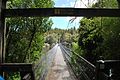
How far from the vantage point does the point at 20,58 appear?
15180mm

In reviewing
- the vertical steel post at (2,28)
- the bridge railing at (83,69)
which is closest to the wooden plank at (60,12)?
the vertical steel post at (2,28)

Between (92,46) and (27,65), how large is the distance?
17.5 ft

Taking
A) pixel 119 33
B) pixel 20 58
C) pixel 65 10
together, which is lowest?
pixel 20 58

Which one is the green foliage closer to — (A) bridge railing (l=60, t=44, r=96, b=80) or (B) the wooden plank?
(A) bridge railing (l=60, t=44, r=96, b=80)

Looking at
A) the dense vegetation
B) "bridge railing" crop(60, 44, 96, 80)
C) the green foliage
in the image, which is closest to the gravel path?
"bridge railing" crop(60, 44, 96, 80)

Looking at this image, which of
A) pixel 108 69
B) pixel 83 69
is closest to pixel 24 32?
pixel 83 69

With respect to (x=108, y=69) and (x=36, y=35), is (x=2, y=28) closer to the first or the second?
(x=108, y=69)

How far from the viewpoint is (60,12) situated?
8.23 metres

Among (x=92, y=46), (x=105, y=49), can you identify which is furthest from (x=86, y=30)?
(x=105, y=49)

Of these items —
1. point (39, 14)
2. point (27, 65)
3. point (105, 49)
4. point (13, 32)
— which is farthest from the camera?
point (13, 32)

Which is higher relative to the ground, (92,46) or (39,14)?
(39,14)

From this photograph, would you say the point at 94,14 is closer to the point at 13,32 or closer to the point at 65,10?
the point at 65,10

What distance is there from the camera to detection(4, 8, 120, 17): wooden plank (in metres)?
8.15

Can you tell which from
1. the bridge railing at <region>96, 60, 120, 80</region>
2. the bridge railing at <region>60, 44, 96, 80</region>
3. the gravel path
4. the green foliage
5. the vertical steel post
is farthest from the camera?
the green foliage
